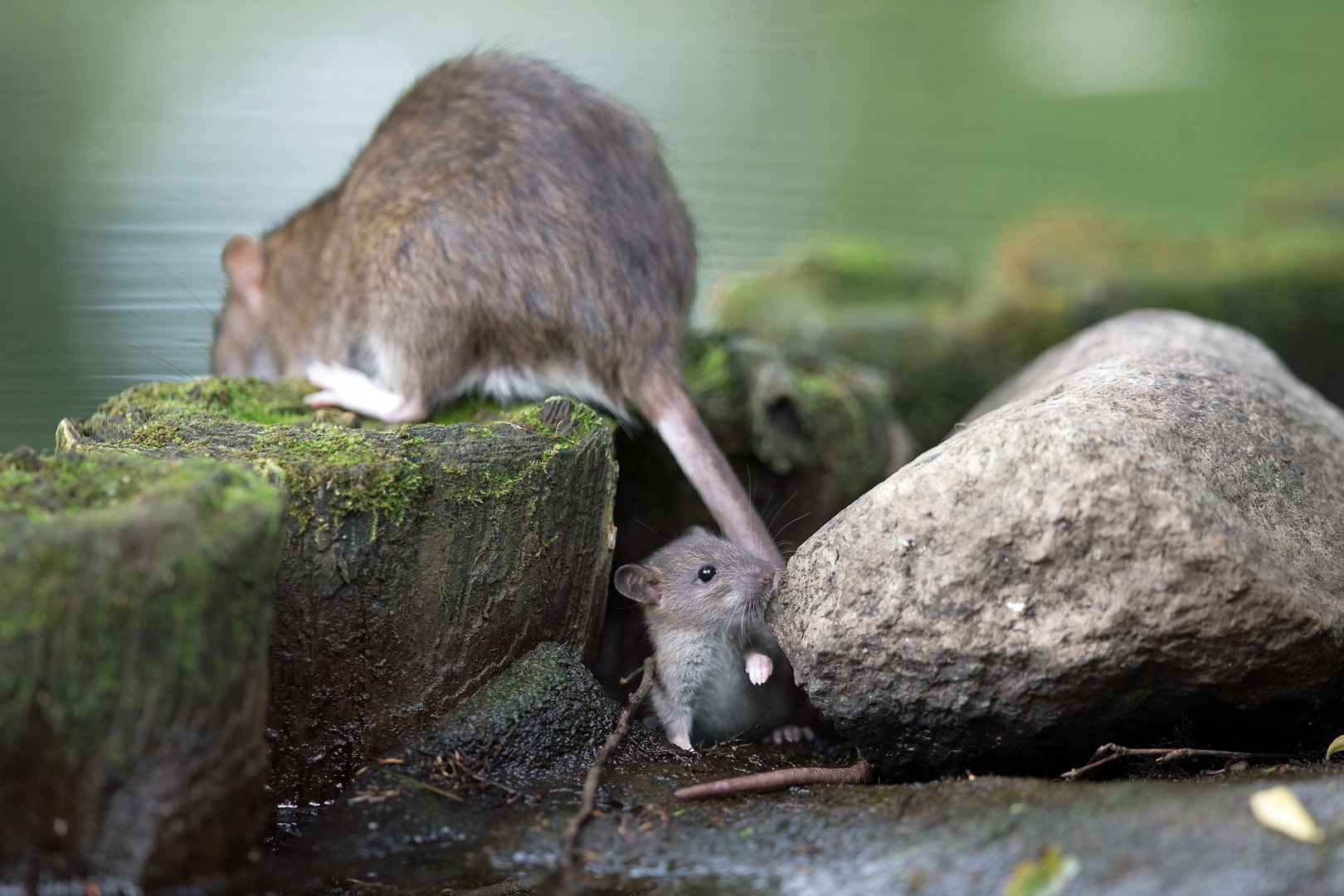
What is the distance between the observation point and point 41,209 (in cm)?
779

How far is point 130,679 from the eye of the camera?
2.38 meters

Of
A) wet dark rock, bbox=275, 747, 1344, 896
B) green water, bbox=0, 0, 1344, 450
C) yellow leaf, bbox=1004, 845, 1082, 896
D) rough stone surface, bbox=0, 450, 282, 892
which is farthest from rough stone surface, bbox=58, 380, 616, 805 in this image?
green water, bbox=0, 0, 1344, 450

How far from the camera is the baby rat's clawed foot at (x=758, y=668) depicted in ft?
12.8

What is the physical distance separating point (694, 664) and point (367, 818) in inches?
54.2

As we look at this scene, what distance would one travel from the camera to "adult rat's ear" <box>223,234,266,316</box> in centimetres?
557

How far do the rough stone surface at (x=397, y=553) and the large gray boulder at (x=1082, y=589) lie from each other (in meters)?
0.82

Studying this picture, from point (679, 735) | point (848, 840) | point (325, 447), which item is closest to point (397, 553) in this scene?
point (325, 447)

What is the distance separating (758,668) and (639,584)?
0.59 meters

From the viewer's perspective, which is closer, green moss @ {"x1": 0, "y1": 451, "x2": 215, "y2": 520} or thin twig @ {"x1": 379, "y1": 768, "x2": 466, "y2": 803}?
green moss @ {"x1": 0, "y1": 451, "x2": 215, "y2": 520}

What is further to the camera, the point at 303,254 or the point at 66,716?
the point at 303,254

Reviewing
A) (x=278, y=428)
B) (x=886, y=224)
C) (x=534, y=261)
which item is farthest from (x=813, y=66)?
(x=278, y=428)

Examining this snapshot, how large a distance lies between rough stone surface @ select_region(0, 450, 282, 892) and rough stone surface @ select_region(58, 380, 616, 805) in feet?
2.39

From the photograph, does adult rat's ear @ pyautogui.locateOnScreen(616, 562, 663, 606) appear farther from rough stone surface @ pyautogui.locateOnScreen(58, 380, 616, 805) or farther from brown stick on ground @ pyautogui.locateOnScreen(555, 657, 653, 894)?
brown stick on ground @ pyautogui.locateOnScreen(555, 657, 653, 894)

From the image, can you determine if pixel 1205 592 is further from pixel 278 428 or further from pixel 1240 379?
pixel 278 428
